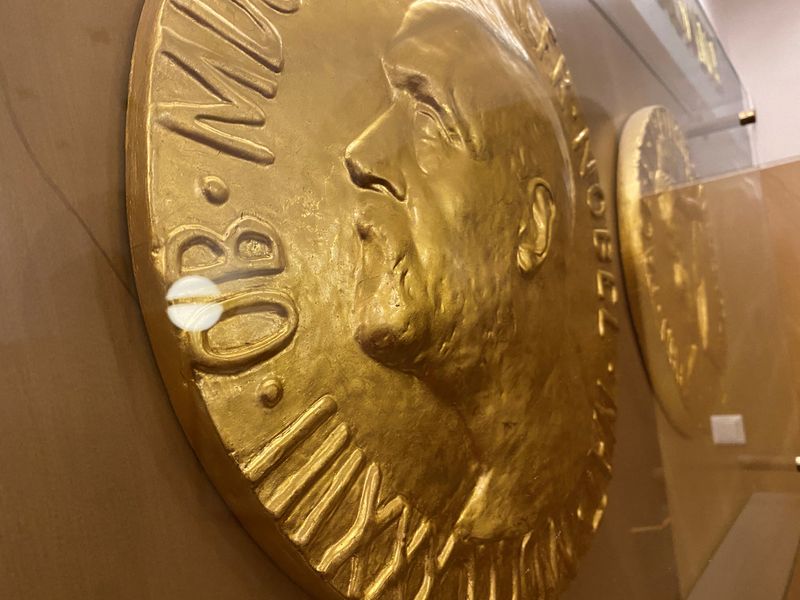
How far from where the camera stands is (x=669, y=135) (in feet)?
4.36

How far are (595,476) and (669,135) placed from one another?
754mm

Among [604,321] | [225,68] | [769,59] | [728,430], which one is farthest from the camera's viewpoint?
[769,59]

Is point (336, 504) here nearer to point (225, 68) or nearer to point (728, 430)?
point (225, 68)

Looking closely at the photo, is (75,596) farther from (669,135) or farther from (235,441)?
(669,135)

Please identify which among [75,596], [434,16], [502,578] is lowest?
[502,578]

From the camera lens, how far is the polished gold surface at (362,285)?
43 centimetres

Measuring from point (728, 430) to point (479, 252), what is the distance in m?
0.97

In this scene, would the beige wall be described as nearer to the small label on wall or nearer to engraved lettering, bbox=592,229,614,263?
the small label on wall

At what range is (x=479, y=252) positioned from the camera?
0.65m

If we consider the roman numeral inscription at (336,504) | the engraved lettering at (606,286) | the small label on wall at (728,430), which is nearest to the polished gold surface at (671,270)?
the small label on wall at (728,430)

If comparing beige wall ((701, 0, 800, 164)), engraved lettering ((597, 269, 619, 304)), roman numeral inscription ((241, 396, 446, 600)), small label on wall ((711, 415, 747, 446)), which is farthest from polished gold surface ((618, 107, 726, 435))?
roman numeral inscription ((241, 396, 446, 600))

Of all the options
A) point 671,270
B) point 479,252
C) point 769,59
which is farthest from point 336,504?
point 769,59

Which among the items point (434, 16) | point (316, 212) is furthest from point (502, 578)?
point (434, 16)

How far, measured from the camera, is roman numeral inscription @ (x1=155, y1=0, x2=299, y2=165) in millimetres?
439
